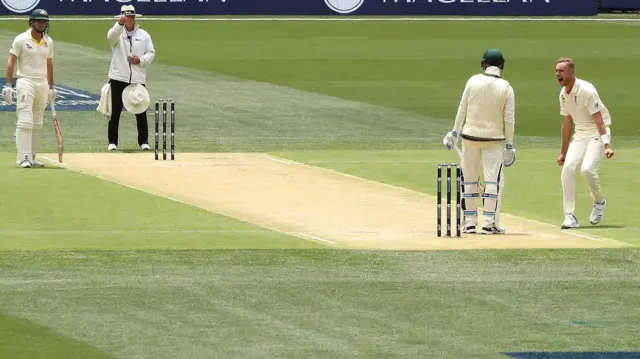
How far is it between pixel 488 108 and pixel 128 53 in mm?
9323

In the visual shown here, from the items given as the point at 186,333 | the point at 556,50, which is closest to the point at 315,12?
the point at 556,50

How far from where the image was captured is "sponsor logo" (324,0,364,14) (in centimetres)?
6066

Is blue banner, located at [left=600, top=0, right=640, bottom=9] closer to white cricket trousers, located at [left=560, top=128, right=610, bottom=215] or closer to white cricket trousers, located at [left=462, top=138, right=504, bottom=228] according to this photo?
white cricket trousers, located at [left=560, top=128, right=610, bottom=215]

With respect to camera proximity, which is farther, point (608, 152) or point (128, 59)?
point (128, 59)

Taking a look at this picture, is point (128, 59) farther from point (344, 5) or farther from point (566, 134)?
point (344, 5)

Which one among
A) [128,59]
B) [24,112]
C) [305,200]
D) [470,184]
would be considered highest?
[128,59]

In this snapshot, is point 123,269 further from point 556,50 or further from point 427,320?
point 556,50

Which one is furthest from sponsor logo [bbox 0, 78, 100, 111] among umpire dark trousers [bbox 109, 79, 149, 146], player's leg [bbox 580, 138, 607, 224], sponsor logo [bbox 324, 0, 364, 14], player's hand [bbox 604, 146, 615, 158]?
sponsor logo [bbox 324, 0, 364, 14]

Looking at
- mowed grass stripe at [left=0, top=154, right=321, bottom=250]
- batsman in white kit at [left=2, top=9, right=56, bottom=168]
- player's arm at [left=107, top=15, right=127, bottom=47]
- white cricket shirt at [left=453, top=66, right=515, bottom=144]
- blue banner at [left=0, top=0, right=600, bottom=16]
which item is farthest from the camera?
blue banner at [left=0, top=0, right=600, bottom=16]

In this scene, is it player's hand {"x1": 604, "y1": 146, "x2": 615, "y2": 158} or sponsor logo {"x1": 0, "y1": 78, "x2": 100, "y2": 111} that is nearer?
player's hand {"x1": 604, "y1": 146, "x2": 615, "y2": 158}

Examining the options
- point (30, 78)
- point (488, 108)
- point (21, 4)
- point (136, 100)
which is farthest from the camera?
point (21, 4)

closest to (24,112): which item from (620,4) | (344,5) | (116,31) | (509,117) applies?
(116,31)

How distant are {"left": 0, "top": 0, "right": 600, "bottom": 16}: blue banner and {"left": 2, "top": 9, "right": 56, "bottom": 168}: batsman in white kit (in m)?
35.7

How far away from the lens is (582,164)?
17391 millimetres
